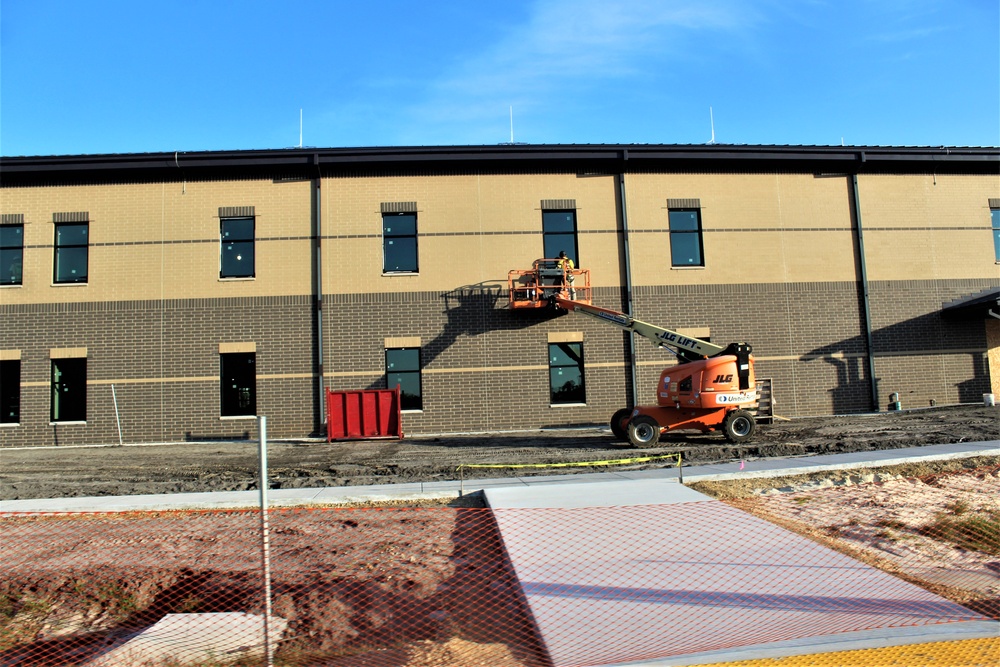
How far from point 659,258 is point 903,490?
11775 mm

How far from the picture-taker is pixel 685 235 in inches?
818

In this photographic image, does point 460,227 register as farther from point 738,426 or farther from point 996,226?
point 996,226

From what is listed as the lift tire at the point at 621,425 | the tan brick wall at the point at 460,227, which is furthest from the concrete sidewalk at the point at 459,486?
the tan brick wall at the point at 460,227

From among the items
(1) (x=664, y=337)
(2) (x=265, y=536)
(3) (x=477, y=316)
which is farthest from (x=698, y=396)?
(2) (x=265, y=536)

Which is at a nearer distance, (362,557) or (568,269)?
(362,557)

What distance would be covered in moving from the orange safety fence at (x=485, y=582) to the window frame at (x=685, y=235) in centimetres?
1227

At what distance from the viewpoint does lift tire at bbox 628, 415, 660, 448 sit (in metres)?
14.5

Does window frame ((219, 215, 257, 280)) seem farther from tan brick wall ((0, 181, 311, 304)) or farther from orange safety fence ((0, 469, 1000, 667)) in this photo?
orange safety fence ((0, 469, 1000, 667))

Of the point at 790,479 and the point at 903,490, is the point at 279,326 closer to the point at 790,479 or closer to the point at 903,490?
the point at 790,479

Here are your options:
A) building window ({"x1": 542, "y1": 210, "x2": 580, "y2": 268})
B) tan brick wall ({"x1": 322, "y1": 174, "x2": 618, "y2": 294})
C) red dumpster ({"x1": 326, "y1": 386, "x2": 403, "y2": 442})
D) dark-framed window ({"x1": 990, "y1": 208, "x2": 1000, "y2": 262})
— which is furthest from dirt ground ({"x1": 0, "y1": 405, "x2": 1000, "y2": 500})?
dark-framed window ({"x1": 990, "y1": 208, "x2": 1000, "y2": 262})

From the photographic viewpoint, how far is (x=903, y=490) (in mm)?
9820

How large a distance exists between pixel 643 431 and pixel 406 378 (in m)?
8.15

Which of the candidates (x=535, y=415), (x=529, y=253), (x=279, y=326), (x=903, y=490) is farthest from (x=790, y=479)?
(x=279, y=326)

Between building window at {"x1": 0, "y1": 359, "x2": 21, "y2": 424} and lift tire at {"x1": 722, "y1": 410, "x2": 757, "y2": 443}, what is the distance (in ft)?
67.9
